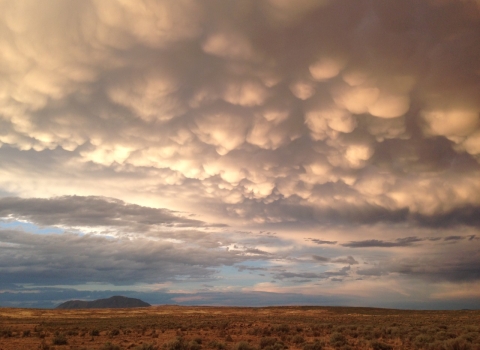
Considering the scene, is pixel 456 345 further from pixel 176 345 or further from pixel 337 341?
pixel 176 345

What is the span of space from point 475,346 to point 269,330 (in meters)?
19.8

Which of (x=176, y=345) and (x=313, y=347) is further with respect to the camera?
(x=313, y=347)

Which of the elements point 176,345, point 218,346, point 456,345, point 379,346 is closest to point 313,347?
point 379,346

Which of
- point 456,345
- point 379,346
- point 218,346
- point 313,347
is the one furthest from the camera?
point 218,346

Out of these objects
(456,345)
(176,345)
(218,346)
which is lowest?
(218,346)

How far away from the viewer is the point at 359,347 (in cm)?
2583

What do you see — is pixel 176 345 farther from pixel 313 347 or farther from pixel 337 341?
pixel 337 341

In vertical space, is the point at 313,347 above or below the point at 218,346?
above

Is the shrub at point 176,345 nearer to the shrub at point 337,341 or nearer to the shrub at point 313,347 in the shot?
the shrub at point 313,347

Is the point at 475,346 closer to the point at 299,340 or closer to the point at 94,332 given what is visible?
the point at 299,340

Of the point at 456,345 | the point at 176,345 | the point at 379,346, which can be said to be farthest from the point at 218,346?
the point at 456,345

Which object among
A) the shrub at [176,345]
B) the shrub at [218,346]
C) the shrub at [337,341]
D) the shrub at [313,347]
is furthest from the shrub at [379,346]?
the shrub at [176,345]

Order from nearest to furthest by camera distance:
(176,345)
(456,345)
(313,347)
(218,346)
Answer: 1. (456,345)
2. (176,345)
3. (313,347)
4. (218,346)

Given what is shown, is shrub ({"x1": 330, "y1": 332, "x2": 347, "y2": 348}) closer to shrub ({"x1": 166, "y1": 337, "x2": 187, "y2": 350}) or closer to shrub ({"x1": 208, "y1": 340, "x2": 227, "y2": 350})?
shrub ({"x1": 208, "y1": 340, "x2": 227, "y2": 350})
